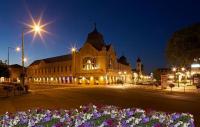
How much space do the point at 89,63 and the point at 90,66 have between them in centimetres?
115

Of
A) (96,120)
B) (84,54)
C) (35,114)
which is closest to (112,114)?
(96,120)

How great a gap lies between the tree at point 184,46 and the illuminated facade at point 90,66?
3820 cm

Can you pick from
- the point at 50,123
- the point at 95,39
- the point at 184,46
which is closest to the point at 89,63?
the point at 95,39

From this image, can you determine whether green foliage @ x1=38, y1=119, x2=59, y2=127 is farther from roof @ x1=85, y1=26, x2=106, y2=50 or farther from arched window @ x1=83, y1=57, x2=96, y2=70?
roof @ x1=85, y1=26, x2=106, y2=50

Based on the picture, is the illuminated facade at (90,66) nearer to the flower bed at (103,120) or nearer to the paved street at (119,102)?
the paved street at (119,102)

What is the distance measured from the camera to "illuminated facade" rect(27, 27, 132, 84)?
315ft

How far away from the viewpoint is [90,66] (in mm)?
99812

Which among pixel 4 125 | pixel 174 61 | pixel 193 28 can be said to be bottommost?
pixel 4 125

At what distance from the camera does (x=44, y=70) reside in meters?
126

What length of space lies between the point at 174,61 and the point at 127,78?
62927 mm

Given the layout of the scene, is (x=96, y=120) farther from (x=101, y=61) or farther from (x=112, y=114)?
(x=101, y=61)

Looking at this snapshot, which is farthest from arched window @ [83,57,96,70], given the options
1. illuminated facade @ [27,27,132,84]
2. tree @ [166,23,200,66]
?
tree @ [166,23,200,66]

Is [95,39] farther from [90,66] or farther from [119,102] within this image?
[119,102]

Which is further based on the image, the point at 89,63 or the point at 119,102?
the point at 89,63
